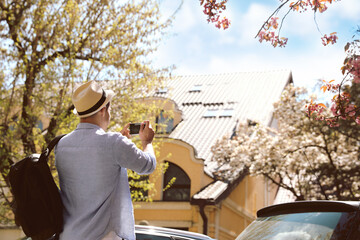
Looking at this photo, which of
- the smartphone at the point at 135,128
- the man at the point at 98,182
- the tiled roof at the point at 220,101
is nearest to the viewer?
the man at the point at 98,182

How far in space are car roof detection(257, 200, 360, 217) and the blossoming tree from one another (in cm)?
1442

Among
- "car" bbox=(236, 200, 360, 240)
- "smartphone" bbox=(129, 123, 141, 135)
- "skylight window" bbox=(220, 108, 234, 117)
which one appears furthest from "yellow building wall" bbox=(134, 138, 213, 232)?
"smartphone" bbox=(129, 123, 141, 135)

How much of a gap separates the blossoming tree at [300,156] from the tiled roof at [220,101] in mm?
1021

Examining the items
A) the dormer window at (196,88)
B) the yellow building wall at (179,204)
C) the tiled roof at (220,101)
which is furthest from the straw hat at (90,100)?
the dormer window at (196,88)

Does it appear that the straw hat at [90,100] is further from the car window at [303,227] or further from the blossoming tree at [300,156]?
the blossoming tree at [300,156]

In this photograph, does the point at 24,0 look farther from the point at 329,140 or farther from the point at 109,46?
the point at 329,140

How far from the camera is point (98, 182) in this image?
2834mm

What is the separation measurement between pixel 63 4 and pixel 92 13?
32.4 inches

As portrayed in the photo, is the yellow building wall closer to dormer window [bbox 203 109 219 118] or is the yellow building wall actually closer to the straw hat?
dormer window [bbox 203 109 219 118]

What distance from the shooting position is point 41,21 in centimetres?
1222

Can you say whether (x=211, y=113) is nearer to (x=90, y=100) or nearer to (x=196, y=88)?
(x=196, y=88)

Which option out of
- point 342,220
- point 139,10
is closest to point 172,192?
point 139,10

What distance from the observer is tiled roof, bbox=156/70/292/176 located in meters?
22.5

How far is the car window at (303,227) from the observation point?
3.33 metres
